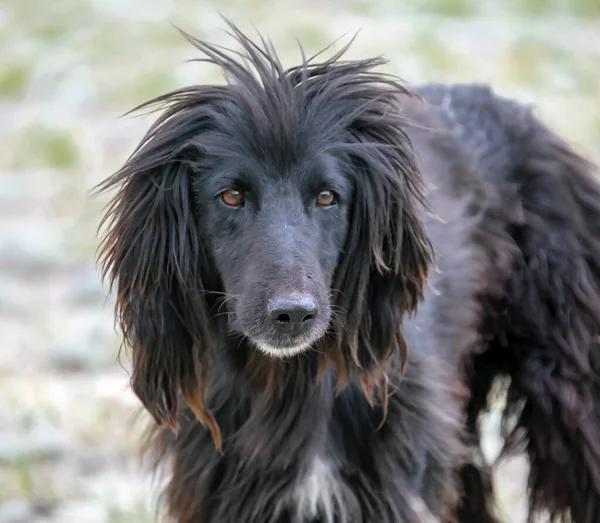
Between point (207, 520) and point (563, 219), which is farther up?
point (563, 219)

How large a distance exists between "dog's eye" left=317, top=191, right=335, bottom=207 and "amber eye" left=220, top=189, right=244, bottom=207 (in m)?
0.26

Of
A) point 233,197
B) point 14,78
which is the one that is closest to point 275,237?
point 233,197

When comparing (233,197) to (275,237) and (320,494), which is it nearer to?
(275,237)

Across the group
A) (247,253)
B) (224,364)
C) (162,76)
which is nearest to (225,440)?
(224,364)

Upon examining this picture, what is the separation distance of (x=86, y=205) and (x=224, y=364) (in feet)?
18.8

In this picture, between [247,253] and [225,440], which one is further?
[225,440]

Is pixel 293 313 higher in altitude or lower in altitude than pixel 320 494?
higher

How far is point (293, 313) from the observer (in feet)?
10.9

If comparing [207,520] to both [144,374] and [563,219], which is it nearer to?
[144,374]

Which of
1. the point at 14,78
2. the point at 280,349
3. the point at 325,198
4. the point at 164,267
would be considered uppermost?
the point at 14,78

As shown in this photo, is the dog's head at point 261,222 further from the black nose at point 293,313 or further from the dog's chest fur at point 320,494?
the dog's chest fur at point 320,494

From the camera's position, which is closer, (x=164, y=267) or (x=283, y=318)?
(x=283, y=318)

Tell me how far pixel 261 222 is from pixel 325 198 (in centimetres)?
26

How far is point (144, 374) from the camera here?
3803 millimetres
